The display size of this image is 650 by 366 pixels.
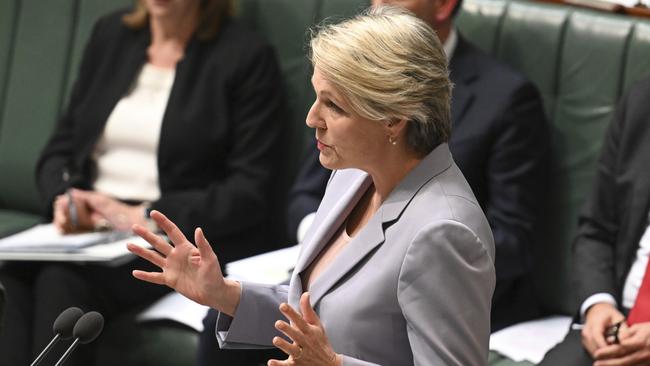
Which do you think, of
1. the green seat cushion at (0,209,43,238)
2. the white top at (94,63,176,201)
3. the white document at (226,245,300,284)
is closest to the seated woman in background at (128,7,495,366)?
the white document at (226,245,300,284)

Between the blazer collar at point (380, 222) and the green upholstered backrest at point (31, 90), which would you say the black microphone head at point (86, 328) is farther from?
the green upholstered backrest at point (31, 90)

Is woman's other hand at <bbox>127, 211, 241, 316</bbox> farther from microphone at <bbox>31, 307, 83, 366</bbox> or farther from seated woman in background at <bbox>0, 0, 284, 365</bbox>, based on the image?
seated woman in background at <bbox>0, 0, 284, 365</bbox>

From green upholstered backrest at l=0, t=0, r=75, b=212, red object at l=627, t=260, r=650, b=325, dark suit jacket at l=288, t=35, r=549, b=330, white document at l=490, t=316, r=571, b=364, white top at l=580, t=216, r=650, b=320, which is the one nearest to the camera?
red object at l=627, t=260, r=650, b=325

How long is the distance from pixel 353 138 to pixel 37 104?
211 centimetres

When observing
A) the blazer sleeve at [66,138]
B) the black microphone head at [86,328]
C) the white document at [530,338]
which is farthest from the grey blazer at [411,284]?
the blazer sleeve at [66,138]

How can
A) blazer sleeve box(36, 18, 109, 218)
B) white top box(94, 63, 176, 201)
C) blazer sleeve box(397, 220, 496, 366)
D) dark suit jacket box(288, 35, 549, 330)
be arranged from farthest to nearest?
blazer sleeve box(36, 18, 109, 218) → white top box(94, 63, 176, 201) → dark suit jacket box(288, 35, 549, 330) → blazer sleeve box(397, 220, 496, 366)

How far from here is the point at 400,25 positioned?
1.92 meters

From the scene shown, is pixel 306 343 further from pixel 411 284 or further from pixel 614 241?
pixel 614 241

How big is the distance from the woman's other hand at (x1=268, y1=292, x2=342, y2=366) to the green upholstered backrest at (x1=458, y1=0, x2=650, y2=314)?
1.48 m

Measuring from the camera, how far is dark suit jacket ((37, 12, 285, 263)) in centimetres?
326

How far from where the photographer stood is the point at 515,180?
292 centimetres

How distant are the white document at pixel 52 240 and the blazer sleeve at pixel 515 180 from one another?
99 centimetres

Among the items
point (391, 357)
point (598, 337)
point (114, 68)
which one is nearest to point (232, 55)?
point (114, 68)

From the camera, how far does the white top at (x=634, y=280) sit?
8.76 ft
